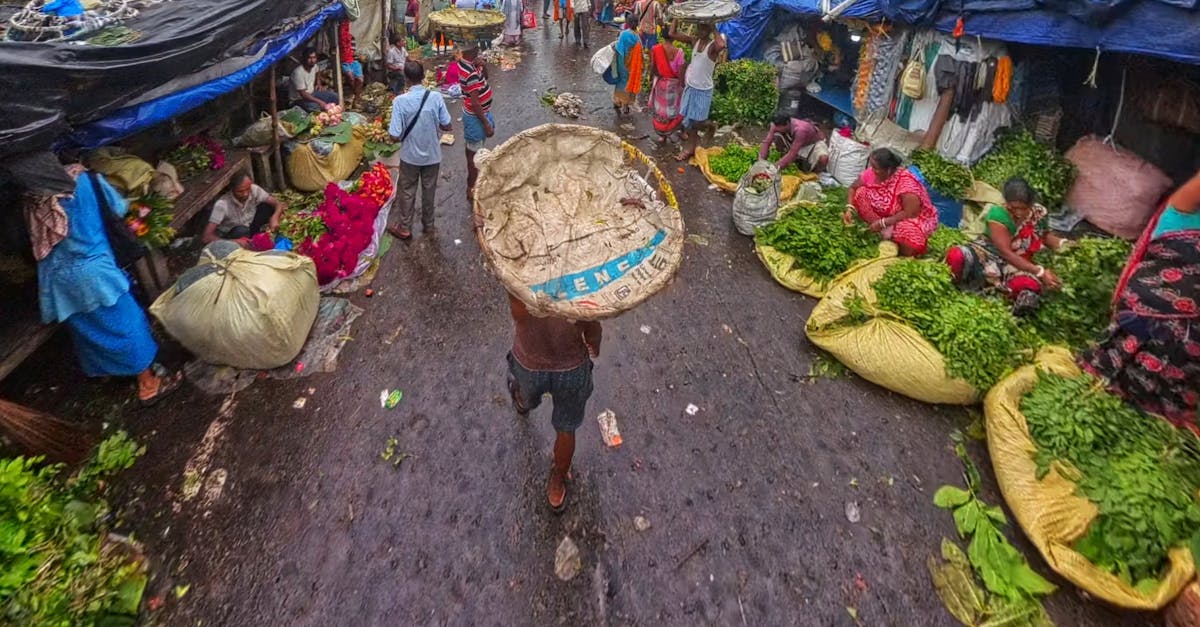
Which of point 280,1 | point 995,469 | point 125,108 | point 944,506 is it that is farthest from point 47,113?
point 995,469

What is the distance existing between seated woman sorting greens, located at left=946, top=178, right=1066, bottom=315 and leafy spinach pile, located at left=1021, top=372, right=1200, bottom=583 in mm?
1070

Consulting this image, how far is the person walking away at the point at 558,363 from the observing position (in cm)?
290

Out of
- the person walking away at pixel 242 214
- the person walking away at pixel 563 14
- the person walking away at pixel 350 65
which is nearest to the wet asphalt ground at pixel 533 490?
the person walking away at pixel 242 214

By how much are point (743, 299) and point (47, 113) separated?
5.36m

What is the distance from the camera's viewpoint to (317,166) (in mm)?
6980

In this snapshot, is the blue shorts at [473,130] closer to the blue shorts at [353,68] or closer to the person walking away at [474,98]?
the person walking away at [474,98]

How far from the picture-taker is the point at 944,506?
11.7ft

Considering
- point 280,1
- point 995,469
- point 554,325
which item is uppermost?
point 280,1

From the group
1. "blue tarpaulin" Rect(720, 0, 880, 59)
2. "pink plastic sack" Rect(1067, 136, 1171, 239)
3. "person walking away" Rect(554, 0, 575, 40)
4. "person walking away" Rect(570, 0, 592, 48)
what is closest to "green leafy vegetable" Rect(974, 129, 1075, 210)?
"pink plastic sack" Rect(1067, 136, 1171, 239)

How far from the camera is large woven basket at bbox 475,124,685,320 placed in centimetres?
238

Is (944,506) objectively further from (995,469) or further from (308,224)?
(308,224)

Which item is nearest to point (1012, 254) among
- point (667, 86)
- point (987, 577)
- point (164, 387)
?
point (987, 577)

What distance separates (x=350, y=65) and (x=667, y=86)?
19.3 ft

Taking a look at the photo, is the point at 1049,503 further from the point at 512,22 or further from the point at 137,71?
the point at 512,22
